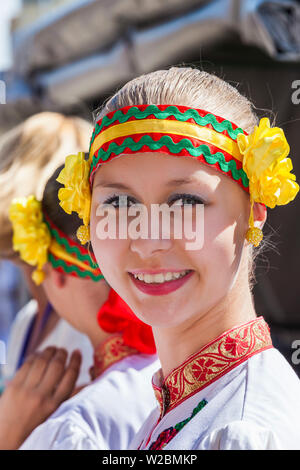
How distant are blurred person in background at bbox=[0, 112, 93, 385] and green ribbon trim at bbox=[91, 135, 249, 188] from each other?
1.09 metres

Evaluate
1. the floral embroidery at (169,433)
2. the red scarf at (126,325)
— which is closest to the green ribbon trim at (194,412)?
the floral embroidery at (169,433)

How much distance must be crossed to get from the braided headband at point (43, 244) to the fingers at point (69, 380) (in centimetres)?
30

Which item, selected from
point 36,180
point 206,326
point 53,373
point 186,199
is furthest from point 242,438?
point 36,180

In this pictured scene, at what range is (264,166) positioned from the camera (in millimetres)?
1291

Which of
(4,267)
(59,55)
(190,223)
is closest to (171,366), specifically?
(190,223)

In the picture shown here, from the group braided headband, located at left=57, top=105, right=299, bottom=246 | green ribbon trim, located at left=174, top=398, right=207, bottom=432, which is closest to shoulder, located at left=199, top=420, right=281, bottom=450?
green ribbon trim, located at left=174, top=398, right=207, bottom=432

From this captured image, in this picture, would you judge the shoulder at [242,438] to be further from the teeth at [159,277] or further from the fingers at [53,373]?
the fingers at [53,373]

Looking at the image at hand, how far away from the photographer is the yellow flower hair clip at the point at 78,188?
1.48 m

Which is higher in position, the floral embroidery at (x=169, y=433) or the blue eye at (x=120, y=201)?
the blue eye at (x=120, y=201)

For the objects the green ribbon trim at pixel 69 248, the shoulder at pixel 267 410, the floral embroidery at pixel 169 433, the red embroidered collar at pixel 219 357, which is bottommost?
the floral embroidery at pixel 169 433

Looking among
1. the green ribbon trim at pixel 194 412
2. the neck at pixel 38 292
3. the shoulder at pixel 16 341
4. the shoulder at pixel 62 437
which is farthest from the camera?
the shoulder at pixel 16 341

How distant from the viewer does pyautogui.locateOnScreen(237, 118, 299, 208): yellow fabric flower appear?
1294 millimetres

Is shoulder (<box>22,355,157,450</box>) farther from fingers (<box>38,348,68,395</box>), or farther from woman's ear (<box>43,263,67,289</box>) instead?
woman's ear (<box>43,263,67,289</box>)

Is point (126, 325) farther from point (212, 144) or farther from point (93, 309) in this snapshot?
point (212, 144)
